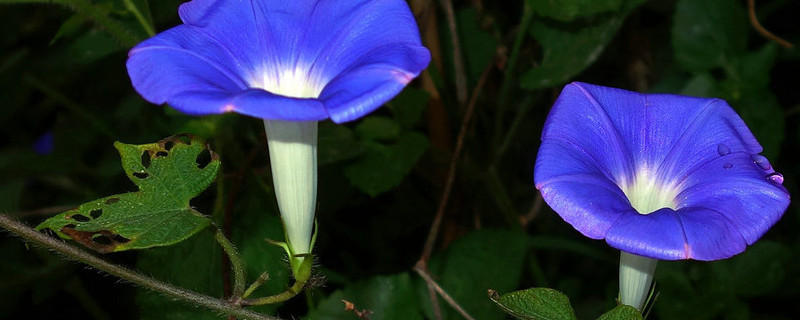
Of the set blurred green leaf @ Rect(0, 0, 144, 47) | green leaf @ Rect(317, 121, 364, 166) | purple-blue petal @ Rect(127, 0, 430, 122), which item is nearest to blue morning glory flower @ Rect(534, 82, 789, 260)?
purple-blue petal @ Rect(127, 0, 430, 122)

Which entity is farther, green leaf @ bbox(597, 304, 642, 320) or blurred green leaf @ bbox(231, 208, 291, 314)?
blurred green leaf @ bbox(231, 208, 291, 314)

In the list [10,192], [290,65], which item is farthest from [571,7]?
[10,192]

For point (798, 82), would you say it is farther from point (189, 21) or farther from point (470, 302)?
point (189, 21)

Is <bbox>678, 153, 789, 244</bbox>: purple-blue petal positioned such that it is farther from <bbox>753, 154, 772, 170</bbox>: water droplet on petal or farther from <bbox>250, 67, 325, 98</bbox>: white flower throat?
<bbox>250, 67, 325, 98</bbox>: white flower throat

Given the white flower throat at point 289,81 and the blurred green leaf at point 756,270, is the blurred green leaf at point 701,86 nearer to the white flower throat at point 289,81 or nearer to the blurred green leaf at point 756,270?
the blurred green leaf at point 756,270

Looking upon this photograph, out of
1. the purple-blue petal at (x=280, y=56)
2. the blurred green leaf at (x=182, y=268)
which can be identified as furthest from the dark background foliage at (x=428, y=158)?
the purple-blue petal at (x=280, y=56)

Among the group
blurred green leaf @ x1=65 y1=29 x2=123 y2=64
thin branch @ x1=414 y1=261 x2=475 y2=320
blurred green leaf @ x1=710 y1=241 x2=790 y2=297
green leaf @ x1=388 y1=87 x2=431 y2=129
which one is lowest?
blurred green leaf @ x1=710 y1=241 x2=790 y2=297
